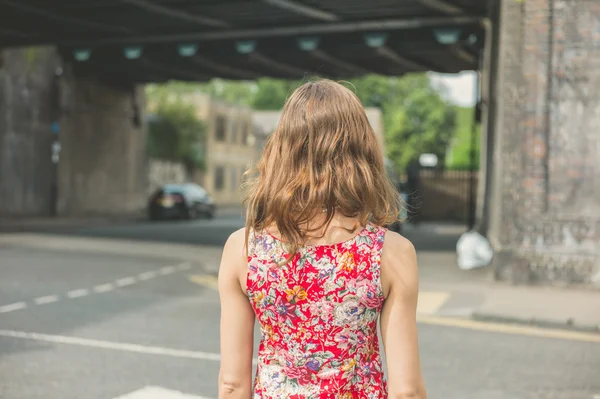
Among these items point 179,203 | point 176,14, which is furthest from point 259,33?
point 179,203

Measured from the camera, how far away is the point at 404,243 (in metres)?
2.03

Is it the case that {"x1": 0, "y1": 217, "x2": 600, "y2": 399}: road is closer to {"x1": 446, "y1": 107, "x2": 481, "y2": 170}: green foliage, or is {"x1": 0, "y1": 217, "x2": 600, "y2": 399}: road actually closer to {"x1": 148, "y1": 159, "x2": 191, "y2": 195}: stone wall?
{"x1": 148, "y1": 159, "x2": 191, "y2": 195}: stone wall

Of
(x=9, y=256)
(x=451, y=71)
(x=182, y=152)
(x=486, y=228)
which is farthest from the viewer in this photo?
(x=182, y=152)

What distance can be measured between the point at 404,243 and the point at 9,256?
45.6 ft

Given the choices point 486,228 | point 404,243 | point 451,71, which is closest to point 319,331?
point 404,243

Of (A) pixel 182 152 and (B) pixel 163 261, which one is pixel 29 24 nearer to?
(B) pixel 163 261

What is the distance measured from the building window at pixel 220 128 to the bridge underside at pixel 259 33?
34052mm

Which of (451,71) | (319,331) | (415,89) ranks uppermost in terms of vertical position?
(415,89)

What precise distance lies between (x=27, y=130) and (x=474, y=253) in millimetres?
16836

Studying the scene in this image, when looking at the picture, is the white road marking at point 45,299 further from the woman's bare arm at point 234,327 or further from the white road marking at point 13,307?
the woman's bare arm at point 234,327

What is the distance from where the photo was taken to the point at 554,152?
38.8 ft

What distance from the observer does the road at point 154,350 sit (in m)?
5.77

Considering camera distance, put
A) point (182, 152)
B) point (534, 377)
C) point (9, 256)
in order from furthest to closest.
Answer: point (182, 152) < point (9, 256) < point (534, 377)

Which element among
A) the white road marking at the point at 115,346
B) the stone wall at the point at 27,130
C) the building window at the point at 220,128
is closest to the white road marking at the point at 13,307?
the white road marking at the point at 115,346
